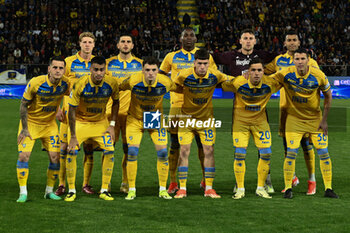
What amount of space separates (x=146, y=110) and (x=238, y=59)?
175cm

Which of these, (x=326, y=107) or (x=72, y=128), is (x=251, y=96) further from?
(x=72, y=128)

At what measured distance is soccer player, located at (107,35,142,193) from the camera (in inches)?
351

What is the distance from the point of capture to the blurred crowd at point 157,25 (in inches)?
1101

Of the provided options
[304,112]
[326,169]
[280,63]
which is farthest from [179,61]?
[326,169]

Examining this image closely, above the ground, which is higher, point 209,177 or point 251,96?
point 251,96

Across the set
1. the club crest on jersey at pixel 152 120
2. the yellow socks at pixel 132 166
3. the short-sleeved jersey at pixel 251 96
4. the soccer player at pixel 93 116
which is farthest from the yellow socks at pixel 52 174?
the short-sleeved jersey at pixel 251 96

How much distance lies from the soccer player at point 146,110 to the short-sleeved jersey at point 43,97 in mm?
862

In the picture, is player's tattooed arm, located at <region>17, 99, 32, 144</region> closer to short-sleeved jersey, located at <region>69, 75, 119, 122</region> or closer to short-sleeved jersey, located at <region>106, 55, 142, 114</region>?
short-sleeved jersey, located at <region>69, 75, 119, 122</region>

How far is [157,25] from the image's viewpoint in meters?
30.4

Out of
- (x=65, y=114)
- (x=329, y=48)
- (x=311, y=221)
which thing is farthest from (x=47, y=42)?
(x=311, y=221)

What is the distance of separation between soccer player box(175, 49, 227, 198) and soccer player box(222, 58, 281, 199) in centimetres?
27

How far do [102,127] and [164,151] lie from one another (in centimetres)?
92

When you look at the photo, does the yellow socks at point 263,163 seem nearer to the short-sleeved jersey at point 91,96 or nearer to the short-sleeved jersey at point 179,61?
the short-sleeved jersey at point 179,61

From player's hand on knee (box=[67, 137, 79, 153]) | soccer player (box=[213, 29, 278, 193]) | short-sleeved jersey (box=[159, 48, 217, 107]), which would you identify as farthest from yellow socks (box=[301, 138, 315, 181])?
player's hand on knee (box=[67, 137, 79, 153])
